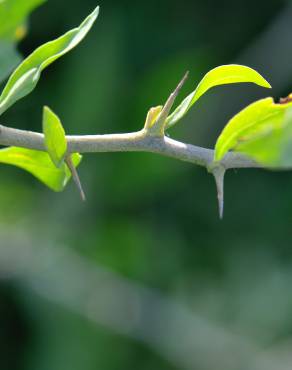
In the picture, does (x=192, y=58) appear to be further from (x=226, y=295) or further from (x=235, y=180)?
(x=226, y=295)

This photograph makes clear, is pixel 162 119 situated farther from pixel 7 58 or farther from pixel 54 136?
pixel 7 58

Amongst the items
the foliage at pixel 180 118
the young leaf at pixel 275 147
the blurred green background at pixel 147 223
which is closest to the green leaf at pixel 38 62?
the foliage at pixel 180 118

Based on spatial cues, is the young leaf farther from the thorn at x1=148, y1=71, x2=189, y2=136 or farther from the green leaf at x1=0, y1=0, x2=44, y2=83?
the green leaf at x1=0, y1=0, x2=44, y2=83

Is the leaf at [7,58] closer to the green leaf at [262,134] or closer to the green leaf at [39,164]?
the green leaf at [39,164]

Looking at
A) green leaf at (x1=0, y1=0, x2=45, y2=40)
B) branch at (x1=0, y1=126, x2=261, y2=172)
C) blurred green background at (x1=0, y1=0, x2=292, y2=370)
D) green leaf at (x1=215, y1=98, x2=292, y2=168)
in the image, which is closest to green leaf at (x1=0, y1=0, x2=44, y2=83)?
green leaf at (x1=0, y1=0, x2=45, y2=40)

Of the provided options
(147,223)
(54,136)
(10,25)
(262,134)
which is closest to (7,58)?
(10,25)
